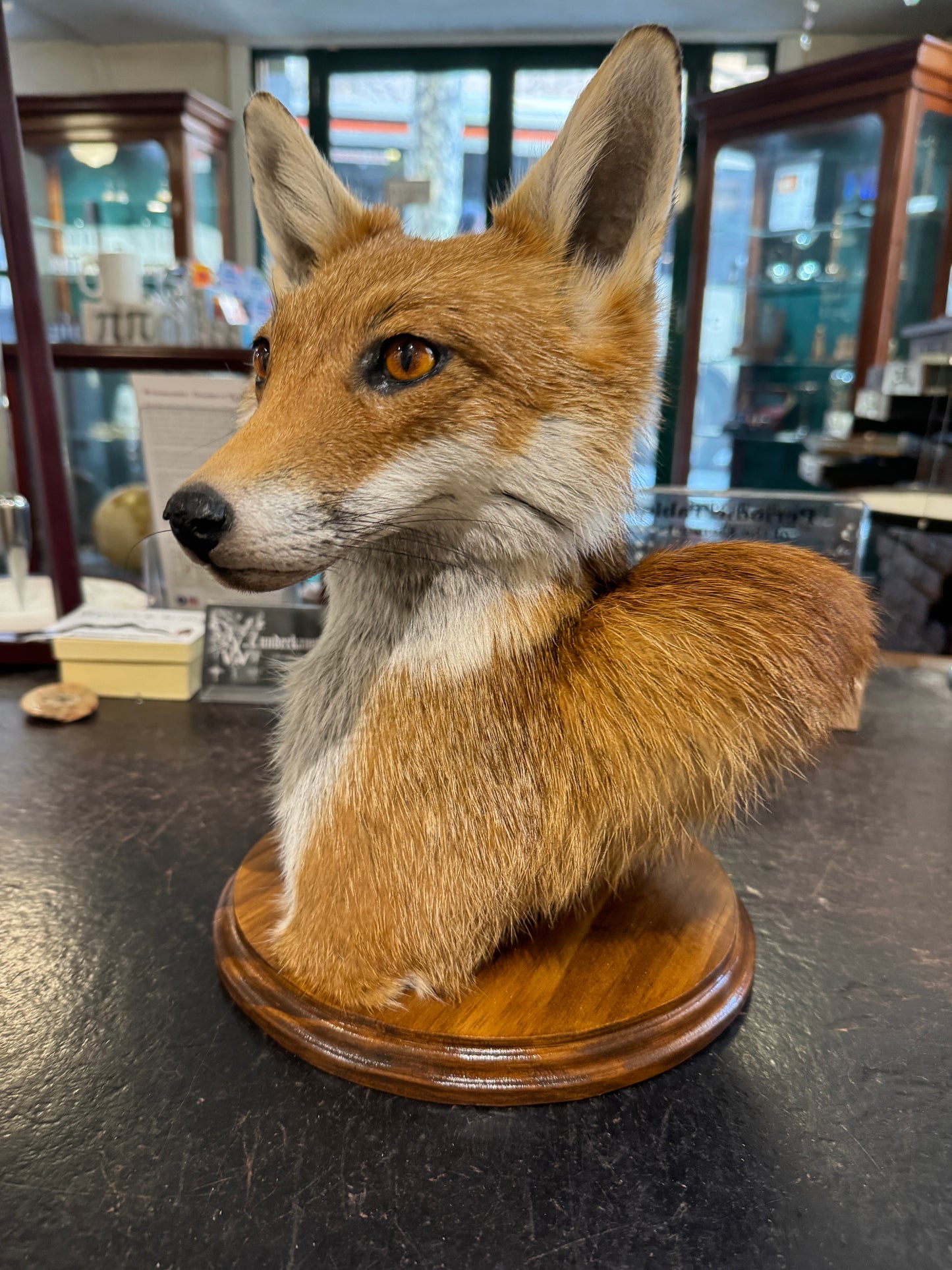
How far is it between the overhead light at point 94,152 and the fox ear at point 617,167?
3042 millimetres

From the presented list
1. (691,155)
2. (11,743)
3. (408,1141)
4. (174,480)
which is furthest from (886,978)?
(691,155)

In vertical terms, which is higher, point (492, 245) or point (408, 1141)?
point (492, 245)

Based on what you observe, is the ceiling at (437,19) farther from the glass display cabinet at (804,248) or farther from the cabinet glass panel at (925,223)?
the cabinet glass panel at (925,223)

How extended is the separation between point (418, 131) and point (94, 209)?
1.32 metres

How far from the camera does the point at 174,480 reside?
1.17 m

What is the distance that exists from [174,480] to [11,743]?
399 millimetres

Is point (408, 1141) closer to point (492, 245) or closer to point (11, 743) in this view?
point (492, 245)

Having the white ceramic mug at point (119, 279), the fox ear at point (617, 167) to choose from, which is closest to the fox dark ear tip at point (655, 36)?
the fox ear at point (617, 167)

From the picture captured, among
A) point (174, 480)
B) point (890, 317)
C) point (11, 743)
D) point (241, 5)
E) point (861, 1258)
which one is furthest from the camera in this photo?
point (241, 5)

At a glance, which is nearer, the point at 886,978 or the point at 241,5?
the point at 886,978

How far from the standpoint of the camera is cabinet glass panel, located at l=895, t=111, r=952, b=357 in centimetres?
248

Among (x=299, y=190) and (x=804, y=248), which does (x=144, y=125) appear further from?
(x=299, y=190)

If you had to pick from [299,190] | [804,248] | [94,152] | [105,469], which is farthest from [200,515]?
[94,152]

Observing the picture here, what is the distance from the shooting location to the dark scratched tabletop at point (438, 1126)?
1.37 ft
